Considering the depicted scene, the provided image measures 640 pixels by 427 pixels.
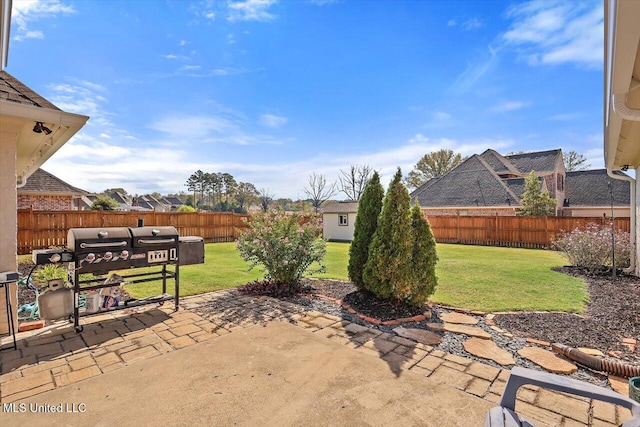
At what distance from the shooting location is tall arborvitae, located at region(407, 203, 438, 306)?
424cm

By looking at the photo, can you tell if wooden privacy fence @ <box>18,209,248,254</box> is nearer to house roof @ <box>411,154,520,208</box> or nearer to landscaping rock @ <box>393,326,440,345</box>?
landscaping rock @ <box>393,326,440,345</box>

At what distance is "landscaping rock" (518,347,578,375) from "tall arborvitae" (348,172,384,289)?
7.80 ft

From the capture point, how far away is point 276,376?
2543 millimetres

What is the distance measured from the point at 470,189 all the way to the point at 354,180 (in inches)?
508

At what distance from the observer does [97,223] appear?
12086mm

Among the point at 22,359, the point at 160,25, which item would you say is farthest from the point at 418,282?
the point at 160,25

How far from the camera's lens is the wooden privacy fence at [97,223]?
10.5m

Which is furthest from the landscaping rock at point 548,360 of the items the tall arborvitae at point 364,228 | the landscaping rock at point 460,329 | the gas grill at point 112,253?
the gas grill at point 112,253

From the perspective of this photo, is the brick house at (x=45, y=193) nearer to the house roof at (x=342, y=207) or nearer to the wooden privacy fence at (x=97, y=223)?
the wooden privacy fence at (x=97, y=223)

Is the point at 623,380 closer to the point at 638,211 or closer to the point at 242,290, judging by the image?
the point at 242,290

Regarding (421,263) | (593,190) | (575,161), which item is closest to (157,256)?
(421,263)

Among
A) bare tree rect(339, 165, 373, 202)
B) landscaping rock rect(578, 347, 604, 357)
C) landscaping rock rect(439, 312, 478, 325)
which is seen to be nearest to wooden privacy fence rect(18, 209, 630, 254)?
landscaping rock rect(439, 312, 478, 325)

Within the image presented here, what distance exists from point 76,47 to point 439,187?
2062cm

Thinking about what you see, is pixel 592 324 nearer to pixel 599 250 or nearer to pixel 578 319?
pixel 578 319
